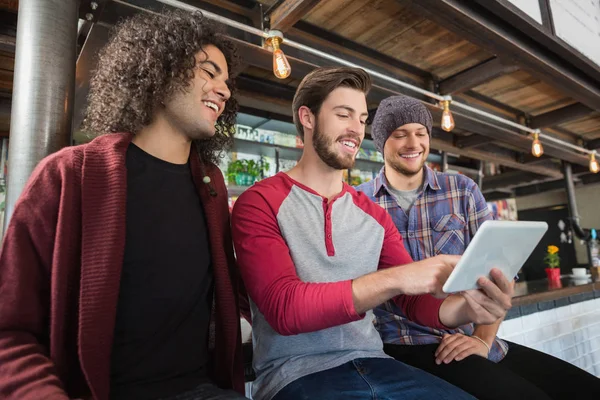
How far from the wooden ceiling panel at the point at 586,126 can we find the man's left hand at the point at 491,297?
557 cm

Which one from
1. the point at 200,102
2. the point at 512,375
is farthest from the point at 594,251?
the point at 200,102

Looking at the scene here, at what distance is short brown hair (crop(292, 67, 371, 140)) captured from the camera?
1596 millimetres

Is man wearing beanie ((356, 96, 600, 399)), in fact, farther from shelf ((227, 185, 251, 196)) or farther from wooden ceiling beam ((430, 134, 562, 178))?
wooden ceiling beam ((430, 134, 562, 178))

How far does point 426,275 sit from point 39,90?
1.45 metres

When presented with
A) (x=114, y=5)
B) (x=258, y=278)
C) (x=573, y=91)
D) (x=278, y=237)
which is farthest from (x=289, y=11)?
(x=573, y=91)

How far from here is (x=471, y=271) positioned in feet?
3.05

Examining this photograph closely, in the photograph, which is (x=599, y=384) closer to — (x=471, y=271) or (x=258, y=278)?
(x=471, y=271)

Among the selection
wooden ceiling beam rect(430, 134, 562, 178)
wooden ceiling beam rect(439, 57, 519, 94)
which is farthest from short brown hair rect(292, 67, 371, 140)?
wooden ceiling beam rect(430, 134, 562, 178)

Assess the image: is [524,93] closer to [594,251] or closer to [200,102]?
[594,251]

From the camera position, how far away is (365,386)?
1126 millimetres

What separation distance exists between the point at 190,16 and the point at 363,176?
4.79 meters

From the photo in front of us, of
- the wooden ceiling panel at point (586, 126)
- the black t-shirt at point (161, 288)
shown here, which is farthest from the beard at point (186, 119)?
the wooden ceiling panel at point (586, 126)

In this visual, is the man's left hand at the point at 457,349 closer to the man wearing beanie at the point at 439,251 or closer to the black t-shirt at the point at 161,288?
the man wearing beanie at the point at 439,251

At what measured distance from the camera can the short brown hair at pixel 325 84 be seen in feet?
5.24
